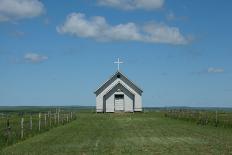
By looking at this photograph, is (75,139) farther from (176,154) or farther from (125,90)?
(125,90)

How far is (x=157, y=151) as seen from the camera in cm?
2297

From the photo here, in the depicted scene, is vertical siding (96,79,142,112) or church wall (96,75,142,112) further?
church wall (96,75,142,112)

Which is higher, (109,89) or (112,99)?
(109,89)

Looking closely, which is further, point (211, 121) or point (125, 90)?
point (125, 90)

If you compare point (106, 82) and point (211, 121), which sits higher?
point (106, 82)

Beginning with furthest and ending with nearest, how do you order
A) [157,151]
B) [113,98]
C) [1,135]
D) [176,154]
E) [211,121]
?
1. [113,98]
2. [211,121]
3. [1,135]
4. [157,151]
5. [176,154]

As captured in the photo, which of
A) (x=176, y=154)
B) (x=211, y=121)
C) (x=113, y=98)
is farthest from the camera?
(x=113, y=98)

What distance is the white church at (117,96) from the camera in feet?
270

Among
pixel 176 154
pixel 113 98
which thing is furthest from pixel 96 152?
pixel 113 98

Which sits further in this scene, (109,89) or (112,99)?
(109,89)

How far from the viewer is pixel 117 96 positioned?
271ft

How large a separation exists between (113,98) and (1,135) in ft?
172

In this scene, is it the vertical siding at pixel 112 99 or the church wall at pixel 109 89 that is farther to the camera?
the church wall at pixel 109 89

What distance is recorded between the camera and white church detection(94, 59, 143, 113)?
82250 mm
